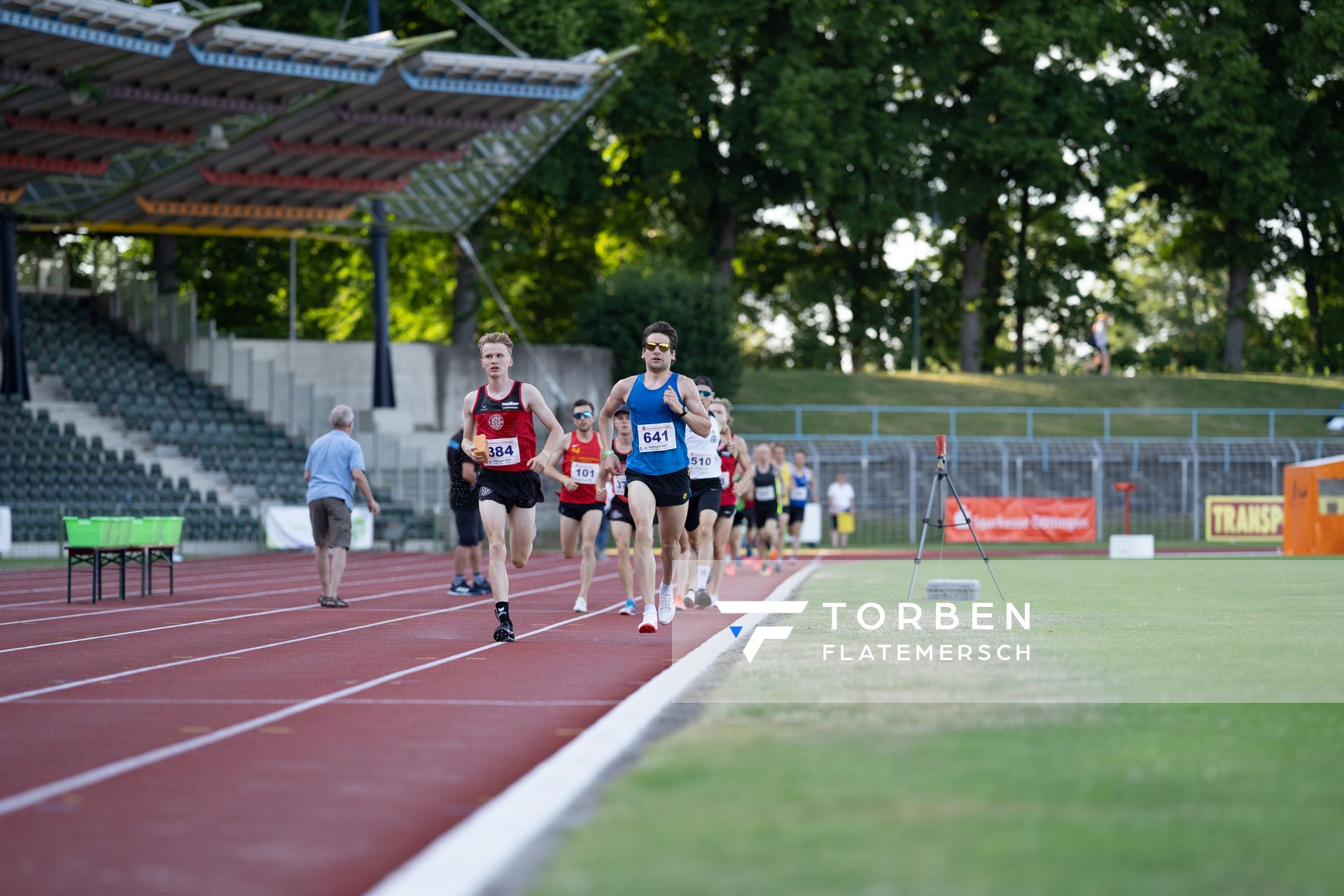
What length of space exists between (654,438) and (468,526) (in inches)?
258

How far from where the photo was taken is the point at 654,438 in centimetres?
1211

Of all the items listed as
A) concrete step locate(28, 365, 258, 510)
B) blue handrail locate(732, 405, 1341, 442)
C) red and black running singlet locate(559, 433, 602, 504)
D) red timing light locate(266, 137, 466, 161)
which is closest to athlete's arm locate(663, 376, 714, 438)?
red and black running singlet locate(559, 433, 602, 504)

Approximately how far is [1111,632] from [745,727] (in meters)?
5.27

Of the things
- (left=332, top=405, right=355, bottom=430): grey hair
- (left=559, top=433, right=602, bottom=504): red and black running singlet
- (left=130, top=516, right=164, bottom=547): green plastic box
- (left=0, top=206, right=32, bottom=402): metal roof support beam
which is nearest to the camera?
(left=559, top=433, right=602, bottom=504): red and black running singlet

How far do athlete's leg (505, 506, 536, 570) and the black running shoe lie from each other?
31 centimetres

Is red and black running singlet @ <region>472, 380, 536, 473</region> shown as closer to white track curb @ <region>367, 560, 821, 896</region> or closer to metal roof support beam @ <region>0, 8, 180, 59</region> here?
white track curb @ <region>367, 560, 821, 896</region>

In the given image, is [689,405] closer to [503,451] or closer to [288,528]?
[503,451]

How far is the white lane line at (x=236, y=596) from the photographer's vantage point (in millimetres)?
15727

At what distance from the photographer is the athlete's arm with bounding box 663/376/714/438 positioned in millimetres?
11836

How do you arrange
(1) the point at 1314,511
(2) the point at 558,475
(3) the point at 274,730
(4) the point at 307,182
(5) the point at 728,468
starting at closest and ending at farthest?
(3) the point at 274,730 → (2) the point at 558,475 → (5) the point at 728,468 → (1) the point at 1314,511 → (4) the point at 307,182

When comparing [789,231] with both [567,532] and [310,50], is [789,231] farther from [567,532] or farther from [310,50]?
[567,532]

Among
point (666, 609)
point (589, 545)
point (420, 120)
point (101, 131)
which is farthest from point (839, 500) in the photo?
point (666, 609)

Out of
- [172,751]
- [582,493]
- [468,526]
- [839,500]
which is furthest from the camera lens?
[839,500]

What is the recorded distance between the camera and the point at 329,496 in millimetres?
16719
